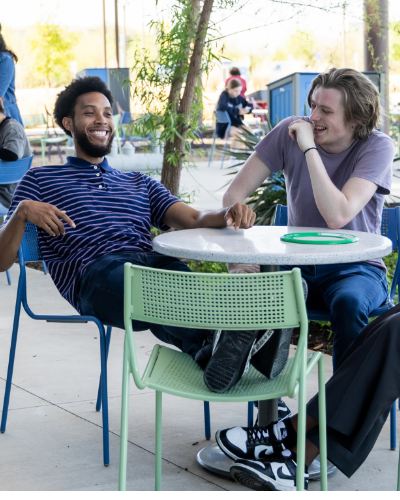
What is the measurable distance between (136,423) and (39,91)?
25.7m

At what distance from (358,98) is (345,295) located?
0.79 m

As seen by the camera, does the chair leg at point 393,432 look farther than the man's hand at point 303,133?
No

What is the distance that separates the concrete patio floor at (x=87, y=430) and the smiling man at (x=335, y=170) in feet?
1.92

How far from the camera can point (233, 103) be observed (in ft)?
40.6

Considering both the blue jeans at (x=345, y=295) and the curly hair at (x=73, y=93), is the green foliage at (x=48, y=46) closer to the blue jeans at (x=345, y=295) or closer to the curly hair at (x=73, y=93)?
the curly hair at (x=73, y=93)

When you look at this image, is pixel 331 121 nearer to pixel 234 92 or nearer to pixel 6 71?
pixel 6 71

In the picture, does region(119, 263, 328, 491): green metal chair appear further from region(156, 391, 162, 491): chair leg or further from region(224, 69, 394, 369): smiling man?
region(224, 69, 394, 369): smiling man

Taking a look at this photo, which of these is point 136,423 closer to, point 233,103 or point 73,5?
point 233,103

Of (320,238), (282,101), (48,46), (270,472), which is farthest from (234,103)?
(48,46)

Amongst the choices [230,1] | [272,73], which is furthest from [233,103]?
[272,73]

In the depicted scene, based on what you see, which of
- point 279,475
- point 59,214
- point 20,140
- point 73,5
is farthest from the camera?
point 73,5

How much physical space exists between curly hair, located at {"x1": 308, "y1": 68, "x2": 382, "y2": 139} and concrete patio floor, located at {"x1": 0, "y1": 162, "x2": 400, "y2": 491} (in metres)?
1.13

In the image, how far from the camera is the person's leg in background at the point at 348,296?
2289mm

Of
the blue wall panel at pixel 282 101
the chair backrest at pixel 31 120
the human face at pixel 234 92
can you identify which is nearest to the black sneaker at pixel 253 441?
the blue wall panel at pixel 282 101
